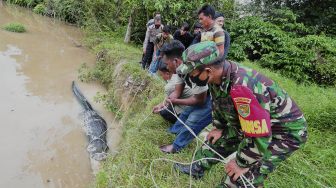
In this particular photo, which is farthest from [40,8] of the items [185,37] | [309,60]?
[309,60]

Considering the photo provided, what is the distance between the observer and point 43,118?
691cm

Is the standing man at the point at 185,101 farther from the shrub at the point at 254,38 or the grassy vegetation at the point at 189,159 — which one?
the shrub at the point at 254,38

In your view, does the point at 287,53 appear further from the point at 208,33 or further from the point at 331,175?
the point at 331,175

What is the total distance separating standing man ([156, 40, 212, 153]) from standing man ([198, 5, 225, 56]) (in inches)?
36.7

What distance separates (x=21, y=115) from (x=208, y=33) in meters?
4.50

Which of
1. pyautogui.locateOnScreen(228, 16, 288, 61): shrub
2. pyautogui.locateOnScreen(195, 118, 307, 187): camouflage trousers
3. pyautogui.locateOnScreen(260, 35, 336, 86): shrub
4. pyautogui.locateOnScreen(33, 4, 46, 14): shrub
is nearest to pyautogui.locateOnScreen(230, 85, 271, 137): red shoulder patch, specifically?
pyautogui.locateOnScreen(195, 118, 307, 187): camouflage trousers

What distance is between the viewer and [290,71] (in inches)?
327

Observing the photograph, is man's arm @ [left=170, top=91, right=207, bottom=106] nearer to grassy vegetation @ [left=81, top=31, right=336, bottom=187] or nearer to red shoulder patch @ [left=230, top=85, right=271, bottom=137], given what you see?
grassy vegetation @ [left=81, top=31, right=336, bottom=187]

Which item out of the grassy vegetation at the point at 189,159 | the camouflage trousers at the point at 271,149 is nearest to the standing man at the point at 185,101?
the grassy vegetation at the point at 189,159

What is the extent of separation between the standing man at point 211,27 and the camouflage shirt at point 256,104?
6.71 feet

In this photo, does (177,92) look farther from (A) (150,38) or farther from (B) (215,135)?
(A) (150,38)

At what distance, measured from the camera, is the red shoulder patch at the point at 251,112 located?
1.99m

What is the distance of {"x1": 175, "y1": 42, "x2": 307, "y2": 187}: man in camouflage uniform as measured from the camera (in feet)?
6.66

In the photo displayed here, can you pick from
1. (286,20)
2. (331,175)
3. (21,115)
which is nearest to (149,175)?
(331,175)
